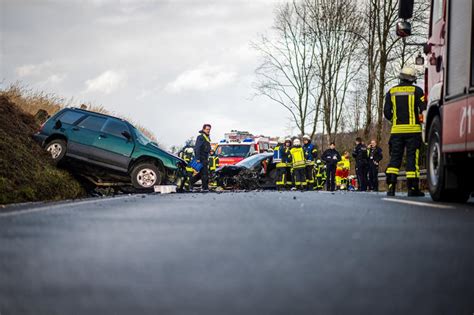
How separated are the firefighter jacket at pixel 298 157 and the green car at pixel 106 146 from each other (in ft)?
23.0

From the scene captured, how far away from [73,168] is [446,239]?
1457cm

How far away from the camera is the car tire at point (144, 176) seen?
811 inches

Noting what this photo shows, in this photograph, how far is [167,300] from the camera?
152 inches

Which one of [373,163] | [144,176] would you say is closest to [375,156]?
[373,163]

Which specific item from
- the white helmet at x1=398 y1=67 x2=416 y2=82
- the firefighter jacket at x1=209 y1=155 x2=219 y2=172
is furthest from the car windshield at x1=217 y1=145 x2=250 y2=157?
the white helmet at x1=398 y1=67 x2=416 y2=82

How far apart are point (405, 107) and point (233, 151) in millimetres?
21164

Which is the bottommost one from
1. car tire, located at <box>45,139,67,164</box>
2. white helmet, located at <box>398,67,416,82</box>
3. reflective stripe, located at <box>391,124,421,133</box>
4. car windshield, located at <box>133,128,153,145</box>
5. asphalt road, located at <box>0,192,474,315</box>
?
asphalt road, located at <box>0,192,474,315</box>

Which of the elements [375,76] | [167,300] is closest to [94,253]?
[167,300]

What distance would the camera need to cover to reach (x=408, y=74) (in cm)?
1480

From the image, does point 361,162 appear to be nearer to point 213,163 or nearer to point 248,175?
point 248,175

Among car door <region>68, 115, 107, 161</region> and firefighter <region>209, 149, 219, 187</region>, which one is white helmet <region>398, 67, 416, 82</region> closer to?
car door <region>68, 115, 107, 161</region>

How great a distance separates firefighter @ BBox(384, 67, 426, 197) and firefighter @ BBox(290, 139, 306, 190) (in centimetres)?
1249

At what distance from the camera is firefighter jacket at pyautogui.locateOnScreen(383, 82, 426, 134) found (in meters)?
14.8

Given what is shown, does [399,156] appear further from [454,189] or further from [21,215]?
[21,215]
